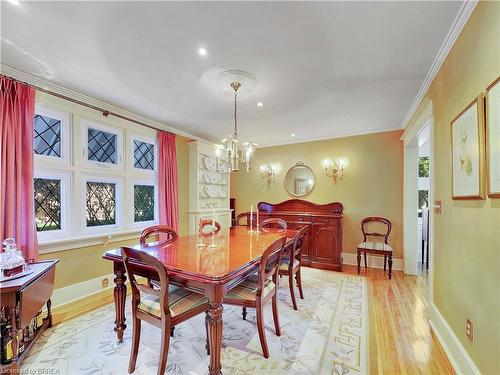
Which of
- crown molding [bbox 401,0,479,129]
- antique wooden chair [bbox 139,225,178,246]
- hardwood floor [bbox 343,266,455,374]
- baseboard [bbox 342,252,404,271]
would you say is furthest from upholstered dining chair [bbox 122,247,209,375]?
baseboard [bbox 342,252,404,271]

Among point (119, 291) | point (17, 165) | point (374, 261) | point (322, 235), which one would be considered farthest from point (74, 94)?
point (374, 261)

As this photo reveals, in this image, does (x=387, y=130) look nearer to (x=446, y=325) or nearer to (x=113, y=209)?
(x=446, y=325)

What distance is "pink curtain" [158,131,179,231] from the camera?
12.4 feet

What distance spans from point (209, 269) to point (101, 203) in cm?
243

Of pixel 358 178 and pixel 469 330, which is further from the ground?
pixel 358 178

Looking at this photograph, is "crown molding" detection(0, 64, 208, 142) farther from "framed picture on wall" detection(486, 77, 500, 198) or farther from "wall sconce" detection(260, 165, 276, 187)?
"framed picture on wall" detection(486, 77, 500, 198)

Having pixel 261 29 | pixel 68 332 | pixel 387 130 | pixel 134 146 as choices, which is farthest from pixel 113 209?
pixel 387 130

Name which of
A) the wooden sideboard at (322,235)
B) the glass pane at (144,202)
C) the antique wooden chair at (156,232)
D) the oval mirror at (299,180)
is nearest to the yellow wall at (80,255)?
the glass pane at (144,202)

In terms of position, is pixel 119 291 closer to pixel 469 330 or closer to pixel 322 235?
pixel 469 330

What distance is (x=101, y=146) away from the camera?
10.4 feet

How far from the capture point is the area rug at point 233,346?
1.69 m

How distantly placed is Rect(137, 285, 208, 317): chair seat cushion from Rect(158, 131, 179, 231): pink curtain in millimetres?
2129

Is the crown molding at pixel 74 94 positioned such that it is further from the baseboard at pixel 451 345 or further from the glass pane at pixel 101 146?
the baseboard at pixel 451 345

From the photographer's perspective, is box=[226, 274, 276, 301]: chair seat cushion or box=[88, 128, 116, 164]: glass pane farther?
box=[88, 128, 116, 164]: glass pane
